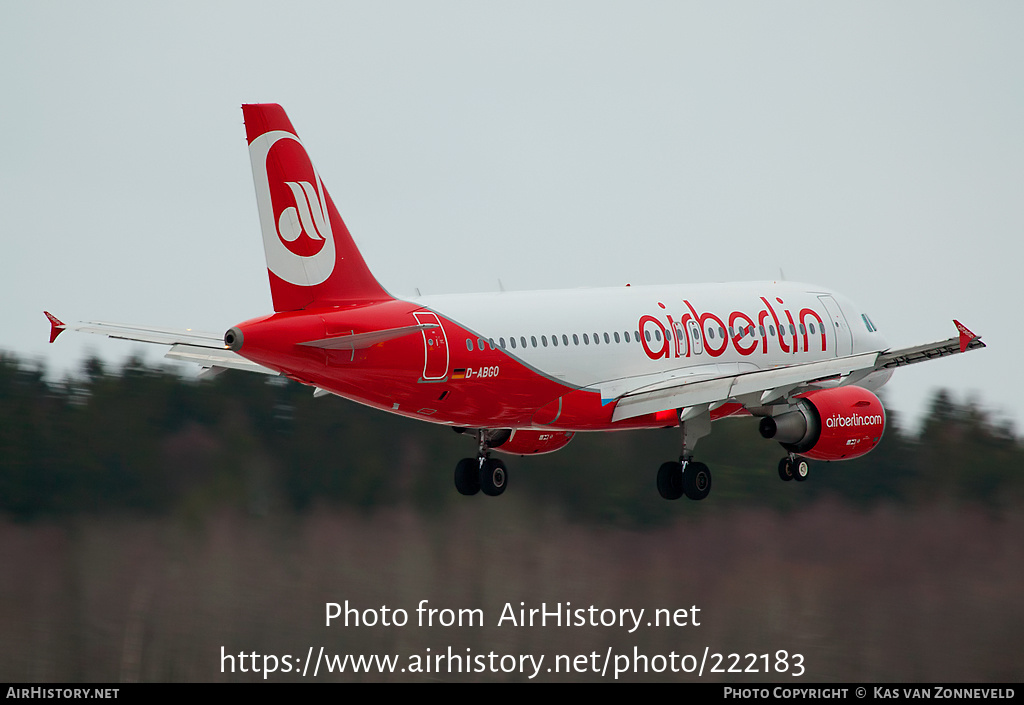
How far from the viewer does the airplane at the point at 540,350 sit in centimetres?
3578

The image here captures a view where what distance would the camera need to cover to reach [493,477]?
1783 inches

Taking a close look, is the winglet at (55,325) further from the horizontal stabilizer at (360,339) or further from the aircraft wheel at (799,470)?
the aircraft wheel at (799,470)

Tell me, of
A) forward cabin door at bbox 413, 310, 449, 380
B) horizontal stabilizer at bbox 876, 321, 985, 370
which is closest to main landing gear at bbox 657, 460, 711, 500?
horizontal stabilizer at bbox 876, 321, 985, 370

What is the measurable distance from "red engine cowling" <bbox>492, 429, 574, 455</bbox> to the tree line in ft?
6.62

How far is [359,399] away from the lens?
123 ft

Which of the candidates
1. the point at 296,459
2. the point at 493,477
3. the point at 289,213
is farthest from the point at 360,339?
the point at 296,459

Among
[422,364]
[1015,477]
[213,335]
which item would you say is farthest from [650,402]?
[1015,477]

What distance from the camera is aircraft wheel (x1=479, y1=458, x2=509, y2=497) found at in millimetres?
45188

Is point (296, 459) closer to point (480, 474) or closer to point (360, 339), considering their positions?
point (480, 474)

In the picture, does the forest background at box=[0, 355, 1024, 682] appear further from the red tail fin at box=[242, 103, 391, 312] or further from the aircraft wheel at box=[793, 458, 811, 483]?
the red tail fin at box=[242, 103, 391, 312]

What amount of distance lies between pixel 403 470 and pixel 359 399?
12.8 meters

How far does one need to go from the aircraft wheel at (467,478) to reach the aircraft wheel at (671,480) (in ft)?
15.3

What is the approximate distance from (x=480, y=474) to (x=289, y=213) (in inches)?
463

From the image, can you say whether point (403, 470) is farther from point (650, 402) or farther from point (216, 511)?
point (650, 402)
